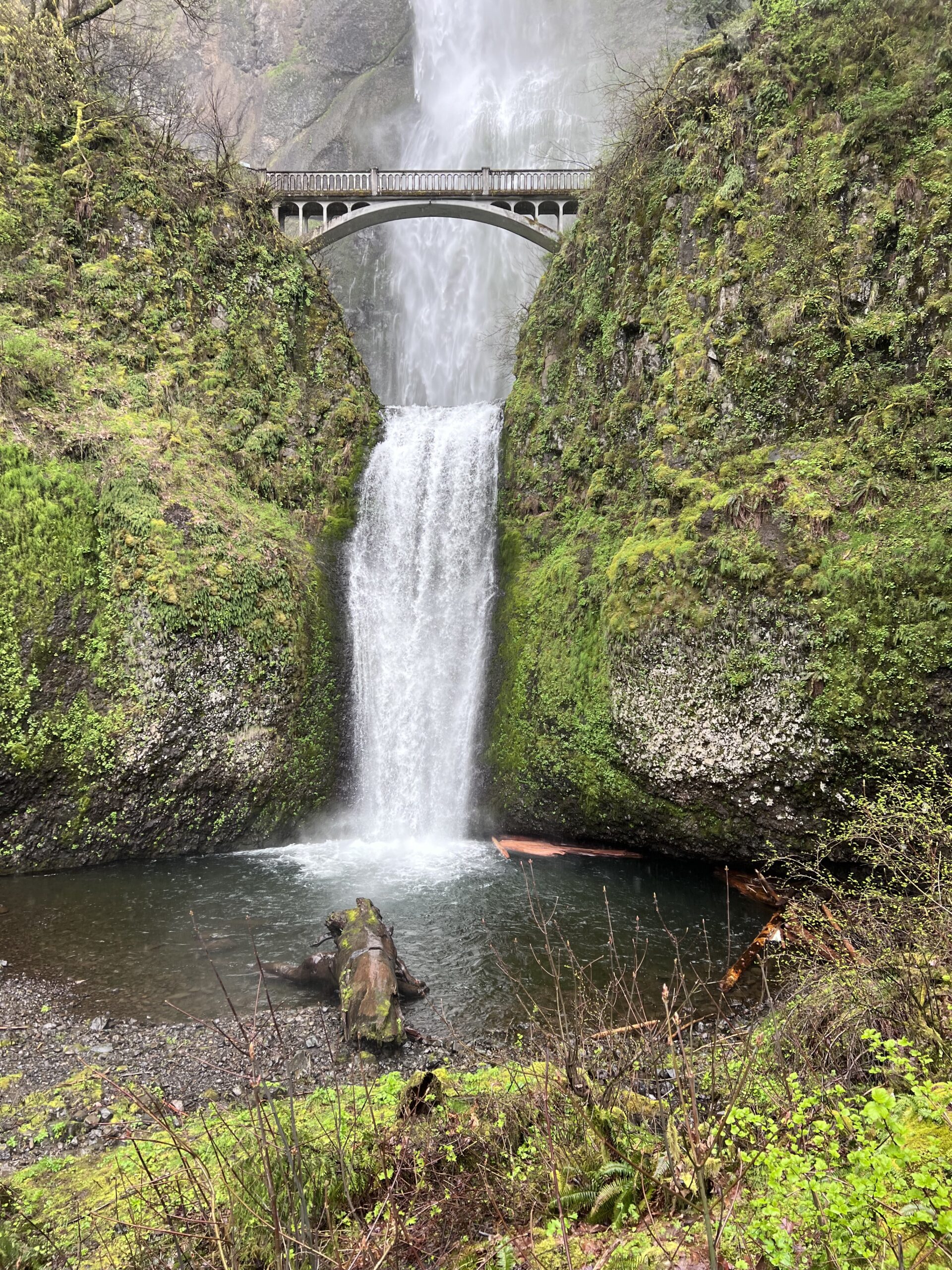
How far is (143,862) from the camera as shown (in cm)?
994

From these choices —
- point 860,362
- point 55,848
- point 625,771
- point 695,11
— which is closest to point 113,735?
point 55,848

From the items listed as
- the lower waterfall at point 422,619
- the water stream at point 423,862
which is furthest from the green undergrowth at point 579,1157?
the lower waterfall at point 422,619

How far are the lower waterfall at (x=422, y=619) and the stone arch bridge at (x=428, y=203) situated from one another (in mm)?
6597

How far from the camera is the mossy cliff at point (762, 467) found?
7941 mm

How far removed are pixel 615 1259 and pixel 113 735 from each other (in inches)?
377

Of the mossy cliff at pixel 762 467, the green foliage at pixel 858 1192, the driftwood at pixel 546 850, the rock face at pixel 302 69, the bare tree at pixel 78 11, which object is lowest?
the driftwood at pixel 546 850

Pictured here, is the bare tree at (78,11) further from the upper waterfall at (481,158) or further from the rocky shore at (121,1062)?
the rocky shore at (121,1062)

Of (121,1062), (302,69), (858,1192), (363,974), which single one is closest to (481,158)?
(302,69)

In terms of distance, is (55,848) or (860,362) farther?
(55,848)

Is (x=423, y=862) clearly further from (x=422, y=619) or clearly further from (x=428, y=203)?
(x=428, y=203)

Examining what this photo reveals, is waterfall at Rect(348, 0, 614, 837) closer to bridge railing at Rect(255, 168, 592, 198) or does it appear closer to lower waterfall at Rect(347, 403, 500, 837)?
lower waterfall at Rect(347, 403, 500, 837)

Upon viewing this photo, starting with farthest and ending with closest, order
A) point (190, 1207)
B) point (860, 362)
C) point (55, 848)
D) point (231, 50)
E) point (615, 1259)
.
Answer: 1. point (231, 50)
2. point (55, 848)
3. point (860, 362)
4. point (190, 1207)
5. point (615, 1259)

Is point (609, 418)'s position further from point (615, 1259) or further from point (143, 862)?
point (615, 1259)

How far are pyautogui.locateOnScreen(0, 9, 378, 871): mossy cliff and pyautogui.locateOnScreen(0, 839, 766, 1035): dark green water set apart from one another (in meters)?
1.35
